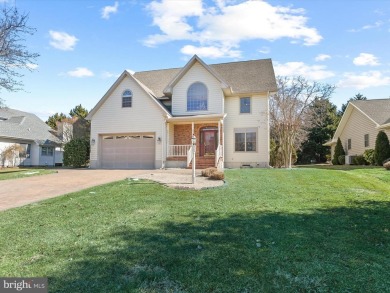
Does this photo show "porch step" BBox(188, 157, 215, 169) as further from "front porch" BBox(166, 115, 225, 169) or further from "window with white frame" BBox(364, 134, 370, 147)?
"window with white frame" BBox(364, 134, 370, 147)

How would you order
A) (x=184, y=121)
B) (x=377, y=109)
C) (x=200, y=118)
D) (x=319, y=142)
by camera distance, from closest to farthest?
(x=200, y=118) → (x=184, y=121) → (x=377, y=109) → (x=319, y=142)

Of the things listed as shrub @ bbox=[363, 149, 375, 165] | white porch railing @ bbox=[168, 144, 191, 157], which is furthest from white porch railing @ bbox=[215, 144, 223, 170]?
shrub @ bbox=[363, 149, 375, 165]

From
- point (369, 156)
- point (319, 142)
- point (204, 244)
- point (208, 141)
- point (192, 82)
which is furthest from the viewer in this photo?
point (319, 142)

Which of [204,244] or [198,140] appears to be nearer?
[204,244]

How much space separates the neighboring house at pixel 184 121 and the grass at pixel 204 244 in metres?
11.7

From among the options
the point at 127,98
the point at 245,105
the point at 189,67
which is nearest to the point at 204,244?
the point at 245,105

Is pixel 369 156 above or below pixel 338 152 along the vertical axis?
below

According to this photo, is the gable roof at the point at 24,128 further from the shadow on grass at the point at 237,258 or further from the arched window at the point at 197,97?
the shadow on grass at the point at 237,258

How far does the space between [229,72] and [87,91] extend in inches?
445

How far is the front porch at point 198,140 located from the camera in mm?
18484

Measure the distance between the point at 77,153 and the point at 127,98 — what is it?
20.2 ft

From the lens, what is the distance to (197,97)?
19906 millimetres

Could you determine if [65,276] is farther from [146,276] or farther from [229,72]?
[229,72]

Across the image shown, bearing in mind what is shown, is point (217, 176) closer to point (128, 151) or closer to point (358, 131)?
point (128, 151)
